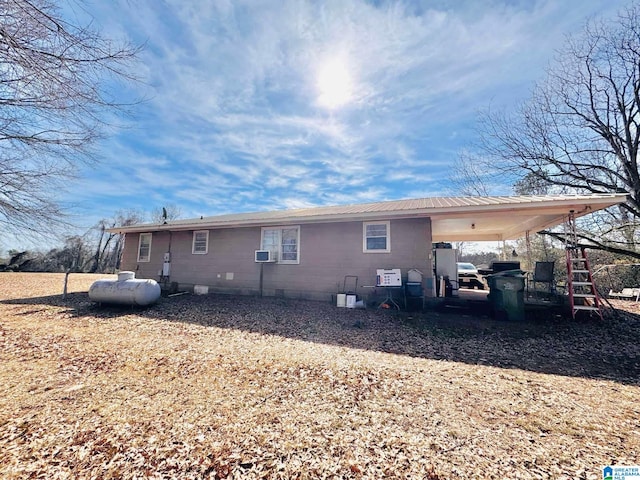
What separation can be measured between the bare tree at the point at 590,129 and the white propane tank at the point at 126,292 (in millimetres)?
14391

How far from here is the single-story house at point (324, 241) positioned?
710 centimetres

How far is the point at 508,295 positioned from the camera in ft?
21.7

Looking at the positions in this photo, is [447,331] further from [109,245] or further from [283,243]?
[109,245]

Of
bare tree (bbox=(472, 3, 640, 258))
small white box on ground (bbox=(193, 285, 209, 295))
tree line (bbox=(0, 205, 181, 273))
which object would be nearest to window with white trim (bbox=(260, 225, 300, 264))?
small white box on ground (bbox=(193, 285, 209, 295))

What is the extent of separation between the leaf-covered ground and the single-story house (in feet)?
8.37

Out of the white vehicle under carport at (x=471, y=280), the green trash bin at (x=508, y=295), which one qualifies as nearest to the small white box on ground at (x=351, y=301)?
the green trash bin at (x=508, y=295)

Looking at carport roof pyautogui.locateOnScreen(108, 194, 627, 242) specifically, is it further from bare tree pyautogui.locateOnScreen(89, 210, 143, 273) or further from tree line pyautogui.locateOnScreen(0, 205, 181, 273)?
bare tree pyautogui.locateOnScreen(89, 210, 143, 273)

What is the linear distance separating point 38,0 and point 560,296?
1038 cm

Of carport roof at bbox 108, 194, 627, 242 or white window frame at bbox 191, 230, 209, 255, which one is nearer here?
carport roof at bbox 108, 194, 627, 242

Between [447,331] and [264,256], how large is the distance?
5.87 meters

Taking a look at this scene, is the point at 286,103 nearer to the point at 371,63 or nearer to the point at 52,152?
the point at 371,63

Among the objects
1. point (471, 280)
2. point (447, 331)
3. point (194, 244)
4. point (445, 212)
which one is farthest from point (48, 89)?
point (471, 280)

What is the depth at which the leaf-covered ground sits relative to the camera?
2094 millimetres

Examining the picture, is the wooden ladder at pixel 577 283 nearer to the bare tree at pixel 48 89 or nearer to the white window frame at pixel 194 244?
the bare tree at pixel 48 89
